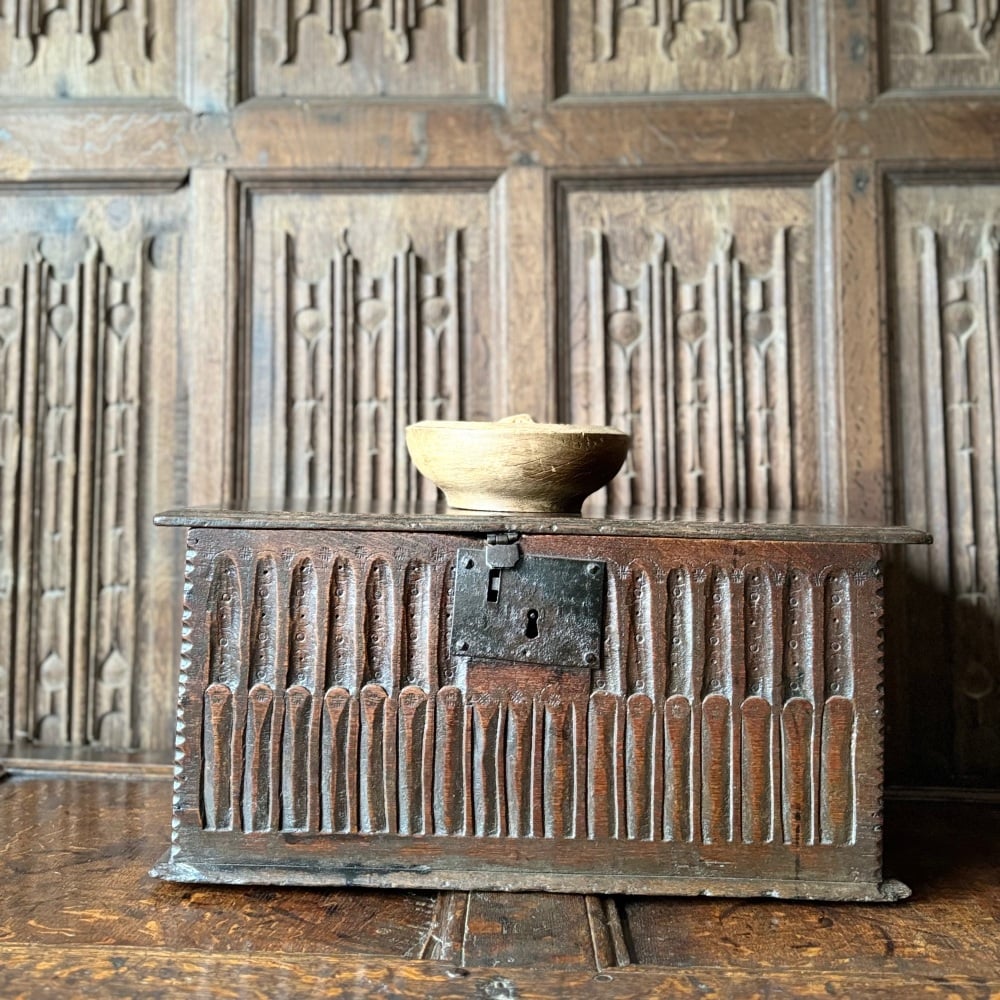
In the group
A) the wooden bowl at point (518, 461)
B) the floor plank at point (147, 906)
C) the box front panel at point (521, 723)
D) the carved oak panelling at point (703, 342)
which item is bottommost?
the floor plank at point (147, 906)

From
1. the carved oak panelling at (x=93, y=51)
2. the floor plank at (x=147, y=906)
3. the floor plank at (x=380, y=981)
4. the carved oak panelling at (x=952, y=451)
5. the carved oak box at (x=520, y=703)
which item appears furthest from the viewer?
the carved oak panelling at (x=93, y=51)

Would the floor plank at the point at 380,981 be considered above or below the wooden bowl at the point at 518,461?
below

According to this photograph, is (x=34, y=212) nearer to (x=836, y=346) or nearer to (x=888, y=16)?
(x=836, y=346)

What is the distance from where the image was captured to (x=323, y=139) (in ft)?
6.03

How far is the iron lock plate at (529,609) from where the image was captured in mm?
1265

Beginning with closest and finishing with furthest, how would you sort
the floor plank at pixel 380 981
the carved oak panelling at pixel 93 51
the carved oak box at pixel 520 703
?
the floor plank at pixel 380 981 → the carved oak box at pixel 520 703 → the carved oak panelling at pixel 93 51

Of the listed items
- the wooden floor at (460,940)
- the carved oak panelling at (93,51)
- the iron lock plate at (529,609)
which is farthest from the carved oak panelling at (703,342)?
the carved oak panelling at (93,51)

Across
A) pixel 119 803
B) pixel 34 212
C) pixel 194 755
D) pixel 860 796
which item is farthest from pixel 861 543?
pixel 34 212

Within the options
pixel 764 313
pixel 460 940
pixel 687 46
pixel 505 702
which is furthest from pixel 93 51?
pixel 460 940

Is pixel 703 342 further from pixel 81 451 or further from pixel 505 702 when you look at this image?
pixel 81 451

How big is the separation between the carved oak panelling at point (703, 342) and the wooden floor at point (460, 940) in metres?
0.70

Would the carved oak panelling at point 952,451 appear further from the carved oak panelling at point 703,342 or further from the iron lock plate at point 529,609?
the iron lock plate at point 529,609

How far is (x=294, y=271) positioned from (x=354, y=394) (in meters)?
0.25

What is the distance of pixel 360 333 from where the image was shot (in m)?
1.85
